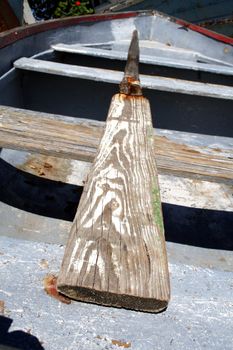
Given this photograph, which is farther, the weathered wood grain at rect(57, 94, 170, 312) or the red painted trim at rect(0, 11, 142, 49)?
the red painted trim at rect(0, 11, 142, 49)

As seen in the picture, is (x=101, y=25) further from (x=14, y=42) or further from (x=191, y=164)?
(x=191, y=164)

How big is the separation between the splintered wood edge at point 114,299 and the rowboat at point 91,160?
0.20 m

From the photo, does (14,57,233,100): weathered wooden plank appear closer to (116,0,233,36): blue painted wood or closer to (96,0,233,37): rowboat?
(96,0,233,37): rowboat

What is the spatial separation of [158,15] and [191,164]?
3.97 m

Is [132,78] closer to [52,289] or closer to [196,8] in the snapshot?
[52,289]

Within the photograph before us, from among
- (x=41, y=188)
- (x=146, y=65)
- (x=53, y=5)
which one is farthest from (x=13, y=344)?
(x=53, y=5)

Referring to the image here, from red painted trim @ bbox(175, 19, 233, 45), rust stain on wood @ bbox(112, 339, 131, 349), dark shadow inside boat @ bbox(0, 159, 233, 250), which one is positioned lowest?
dark shadow inside boat @ bbox(0, 159, 233, 250)

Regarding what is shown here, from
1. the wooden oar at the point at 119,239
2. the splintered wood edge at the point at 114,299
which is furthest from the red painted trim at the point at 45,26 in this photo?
the splintered wood edge at the point at 114,299

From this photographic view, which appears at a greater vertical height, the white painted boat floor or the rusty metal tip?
the rusty metal tip

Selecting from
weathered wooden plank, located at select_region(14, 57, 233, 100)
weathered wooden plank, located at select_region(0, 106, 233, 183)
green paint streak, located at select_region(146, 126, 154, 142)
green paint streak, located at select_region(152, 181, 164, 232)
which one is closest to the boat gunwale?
weathered wooden plank, located at select_region(14, 57, 233, 100)

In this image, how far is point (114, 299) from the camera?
86 centimetres

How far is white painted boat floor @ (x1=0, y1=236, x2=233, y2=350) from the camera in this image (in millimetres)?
1021

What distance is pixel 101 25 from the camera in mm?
4770

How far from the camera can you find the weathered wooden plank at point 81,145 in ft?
5.92
